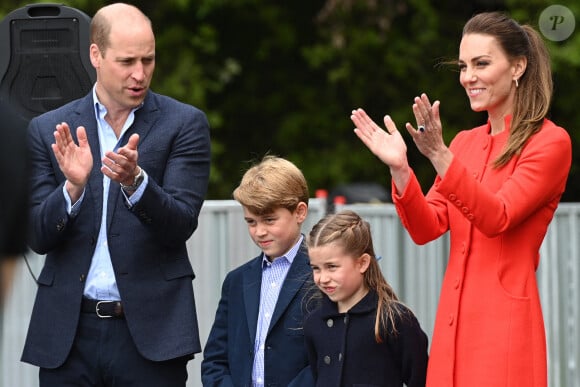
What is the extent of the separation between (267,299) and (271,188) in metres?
0.42

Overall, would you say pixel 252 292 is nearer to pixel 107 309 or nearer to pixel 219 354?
pixel 219 354

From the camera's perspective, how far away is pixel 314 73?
16.1 metres

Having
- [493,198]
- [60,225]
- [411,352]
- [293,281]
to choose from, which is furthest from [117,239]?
[493,198]

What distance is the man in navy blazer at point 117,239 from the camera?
15.2 feet

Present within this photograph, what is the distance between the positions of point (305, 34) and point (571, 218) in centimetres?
887

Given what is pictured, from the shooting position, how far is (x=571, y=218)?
25.0ft

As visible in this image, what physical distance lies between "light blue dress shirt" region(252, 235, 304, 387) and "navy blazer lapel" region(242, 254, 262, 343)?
0.06 ft

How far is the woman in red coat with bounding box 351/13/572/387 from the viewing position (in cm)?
406

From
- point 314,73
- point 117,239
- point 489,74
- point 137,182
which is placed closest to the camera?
point 489,74

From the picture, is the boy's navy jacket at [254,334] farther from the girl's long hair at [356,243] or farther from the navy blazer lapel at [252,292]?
the girl's long hair at [356,243]

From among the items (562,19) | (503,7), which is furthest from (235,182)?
(562,19)

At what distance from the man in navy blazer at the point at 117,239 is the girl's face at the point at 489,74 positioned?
1096 mm

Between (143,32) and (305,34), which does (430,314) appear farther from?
(305,34)

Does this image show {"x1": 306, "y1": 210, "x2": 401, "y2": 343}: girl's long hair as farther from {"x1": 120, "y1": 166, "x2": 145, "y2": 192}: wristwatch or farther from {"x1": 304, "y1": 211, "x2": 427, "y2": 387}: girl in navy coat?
{"x1": 120, "y1": 166, "x2": 145, "y2": 192}: wristwatch
